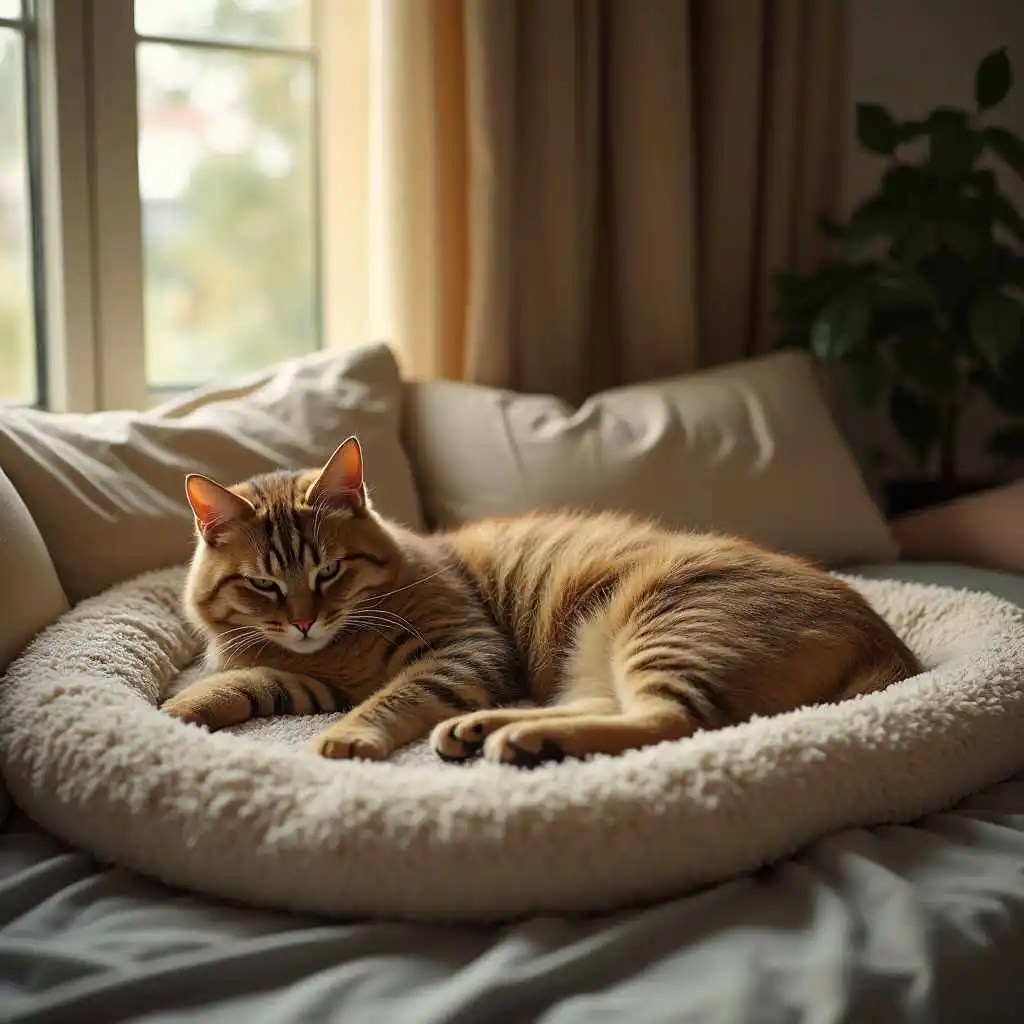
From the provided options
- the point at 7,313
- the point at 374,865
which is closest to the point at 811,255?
the point at 7,313

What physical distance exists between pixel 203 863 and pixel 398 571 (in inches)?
24.9

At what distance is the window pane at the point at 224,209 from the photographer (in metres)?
2.50

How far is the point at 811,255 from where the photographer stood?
9.76 ft

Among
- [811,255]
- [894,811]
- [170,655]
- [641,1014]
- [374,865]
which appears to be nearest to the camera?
[641,1014]

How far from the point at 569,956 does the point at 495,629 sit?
2.44ft

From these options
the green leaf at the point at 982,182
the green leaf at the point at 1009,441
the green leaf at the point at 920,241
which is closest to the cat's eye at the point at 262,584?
the green leaf at the point at 920,241

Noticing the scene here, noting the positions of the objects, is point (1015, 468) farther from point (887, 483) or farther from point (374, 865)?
point (374, 865)

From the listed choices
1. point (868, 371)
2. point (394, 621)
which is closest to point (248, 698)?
point (394, 621)

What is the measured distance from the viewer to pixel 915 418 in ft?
9.45

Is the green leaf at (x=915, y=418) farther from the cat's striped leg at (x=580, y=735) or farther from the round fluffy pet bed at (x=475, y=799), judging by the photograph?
the cat's striped leg at (x=580, y=735)

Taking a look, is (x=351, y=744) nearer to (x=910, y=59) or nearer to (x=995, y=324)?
(x=995, y=324)

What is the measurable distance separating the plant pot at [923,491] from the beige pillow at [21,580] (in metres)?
2.03

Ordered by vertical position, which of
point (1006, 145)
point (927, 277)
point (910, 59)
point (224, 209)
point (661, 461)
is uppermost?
point (910, 59)

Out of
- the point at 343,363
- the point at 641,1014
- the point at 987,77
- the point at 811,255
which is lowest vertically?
the point at 641,1014
